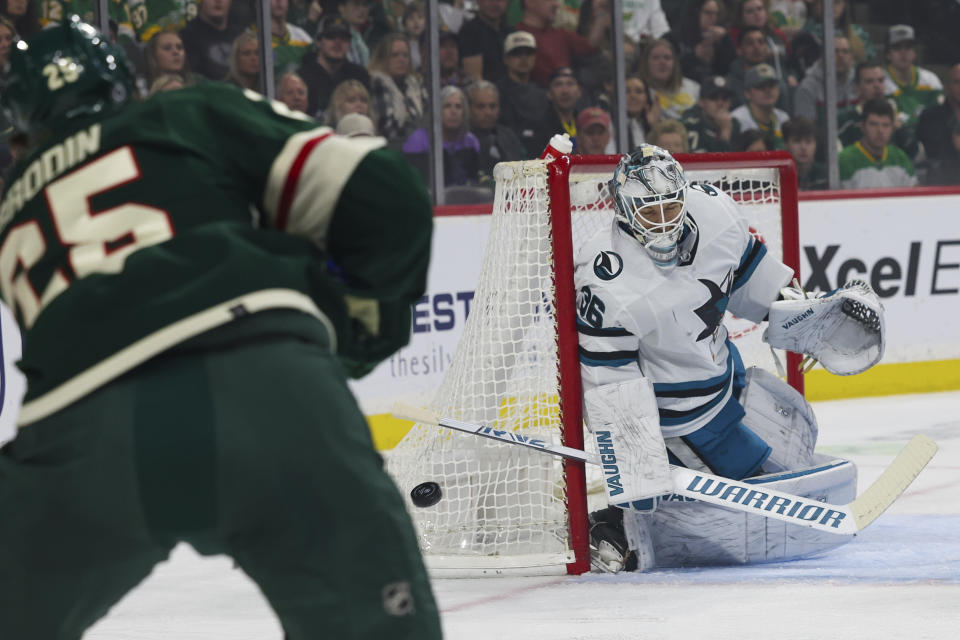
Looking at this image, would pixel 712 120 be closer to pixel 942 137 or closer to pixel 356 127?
pixel 942 137

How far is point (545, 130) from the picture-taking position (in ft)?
20.8

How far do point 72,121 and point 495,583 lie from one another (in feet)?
6.87

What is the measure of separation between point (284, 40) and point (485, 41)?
1034 mm

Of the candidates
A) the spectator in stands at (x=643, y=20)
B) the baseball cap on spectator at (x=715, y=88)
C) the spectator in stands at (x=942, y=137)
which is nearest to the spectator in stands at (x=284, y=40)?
the spectator in stands at (x=643, y=20)

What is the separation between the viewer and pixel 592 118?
20.8ft

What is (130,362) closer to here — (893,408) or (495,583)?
(495,583)

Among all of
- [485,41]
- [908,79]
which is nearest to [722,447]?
[485,41]

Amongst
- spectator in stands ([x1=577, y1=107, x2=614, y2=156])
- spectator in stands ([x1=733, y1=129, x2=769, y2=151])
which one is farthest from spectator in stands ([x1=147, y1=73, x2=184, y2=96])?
spectator in stands ([x1=733, y1=129, x2=769, y2=151])

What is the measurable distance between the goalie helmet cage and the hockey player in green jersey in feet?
6.59

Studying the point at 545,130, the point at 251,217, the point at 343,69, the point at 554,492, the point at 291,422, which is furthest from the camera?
the point at 545,130

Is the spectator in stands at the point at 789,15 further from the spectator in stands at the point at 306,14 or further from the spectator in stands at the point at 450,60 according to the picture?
the spectator in stands at the point at 306,14

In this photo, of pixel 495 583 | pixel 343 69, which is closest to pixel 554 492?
pixel 495 583

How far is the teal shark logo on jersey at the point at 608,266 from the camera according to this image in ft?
10.4

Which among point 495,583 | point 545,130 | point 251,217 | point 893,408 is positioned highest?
point 251,217
